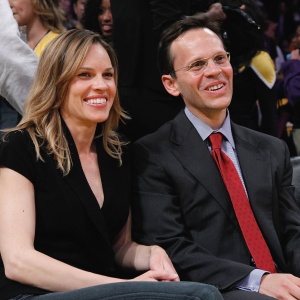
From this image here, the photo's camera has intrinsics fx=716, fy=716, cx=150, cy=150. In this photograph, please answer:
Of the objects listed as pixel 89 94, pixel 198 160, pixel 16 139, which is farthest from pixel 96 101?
pixel 198 160

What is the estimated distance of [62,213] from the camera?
2.43 m

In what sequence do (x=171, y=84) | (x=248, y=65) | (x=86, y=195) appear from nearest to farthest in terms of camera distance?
(x=86, y=195) → (x=171, y=84) → (x=248, y=65)

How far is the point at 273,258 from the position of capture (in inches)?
105

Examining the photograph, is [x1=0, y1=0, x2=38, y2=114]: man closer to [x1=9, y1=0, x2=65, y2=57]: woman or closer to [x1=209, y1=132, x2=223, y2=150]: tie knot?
[x1=9, y1=0, x2=65, y2=57]: woman

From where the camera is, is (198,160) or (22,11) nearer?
(198,160)

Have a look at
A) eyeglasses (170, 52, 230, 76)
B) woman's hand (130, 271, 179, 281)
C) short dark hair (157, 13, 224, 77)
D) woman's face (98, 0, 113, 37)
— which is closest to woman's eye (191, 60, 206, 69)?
eyeglasses (170, 52, 230, 76)

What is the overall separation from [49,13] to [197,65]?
963 millimetres

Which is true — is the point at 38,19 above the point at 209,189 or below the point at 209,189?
above

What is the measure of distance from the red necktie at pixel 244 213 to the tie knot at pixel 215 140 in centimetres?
1

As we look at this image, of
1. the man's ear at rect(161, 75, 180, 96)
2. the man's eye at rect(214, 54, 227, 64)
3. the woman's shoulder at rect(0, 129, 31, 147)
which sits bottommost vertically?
the woman's shoulder at rect(0, 129, 31, 147)

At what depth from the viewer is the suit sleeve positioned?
249 centimetres

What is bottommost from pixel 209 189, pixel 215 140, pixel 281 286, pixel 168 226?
pixel 281 286

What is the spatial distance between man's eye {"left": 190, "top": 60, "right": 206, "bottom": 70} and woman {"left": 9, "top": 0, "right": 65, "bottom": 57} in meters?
0.90

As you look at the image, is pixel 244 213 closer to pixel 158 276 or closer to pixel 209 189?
pixel 209 189
